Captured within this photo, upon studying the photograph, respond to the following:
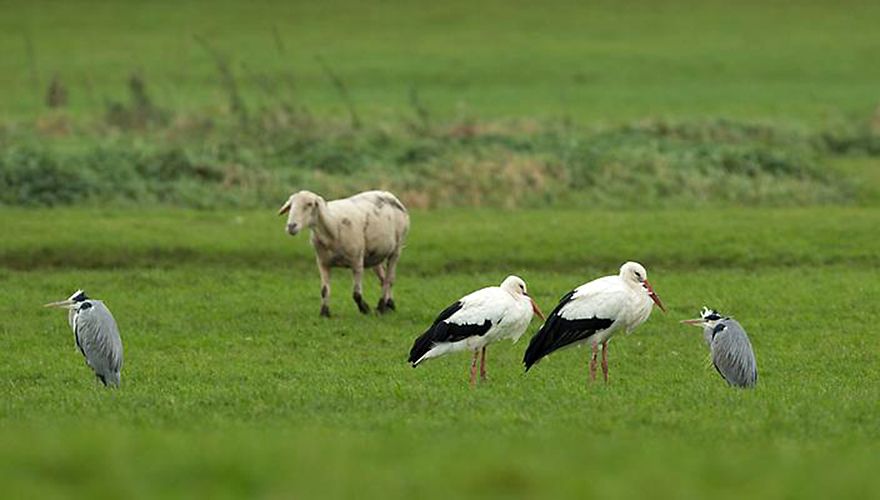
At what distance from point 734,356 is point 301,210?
879 centimetres

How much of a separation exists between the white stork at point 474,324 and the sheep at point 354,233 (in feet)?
20.0

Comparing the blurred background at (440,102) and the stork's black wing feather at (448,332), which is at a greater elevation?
the stork's black wing feather at (448,332)

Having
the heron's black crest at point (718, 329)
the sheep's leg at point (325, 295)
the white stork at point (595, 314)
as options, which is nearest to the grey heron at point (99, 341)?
the white stork at point (595, 314)

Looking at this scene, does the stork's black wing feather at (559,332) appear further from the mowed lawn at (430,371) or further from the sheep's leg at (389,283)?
the sheep's leg at (389,283)

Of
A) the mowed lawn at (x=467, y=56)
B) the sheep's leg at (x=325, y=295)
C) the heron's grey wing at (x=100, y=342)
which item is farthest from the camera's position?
the mowed lawn at (x=467, y=56)

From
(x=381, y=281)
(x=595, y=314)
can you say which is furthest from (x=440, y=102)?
(x=595, y=314)

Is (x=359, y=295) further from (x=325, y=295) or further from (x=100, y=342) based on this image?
(x=100, y=342)

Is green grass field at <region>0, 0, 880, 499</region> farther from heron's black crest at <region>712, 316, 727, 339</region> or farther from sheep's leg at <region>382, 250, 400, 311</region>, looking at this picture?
heron's black crest at <region>712, 316, 727, 339</region>

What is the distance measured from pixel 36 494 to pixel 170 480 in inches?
31.3

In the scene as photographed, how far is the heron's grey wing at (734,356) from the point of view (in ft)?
52.0

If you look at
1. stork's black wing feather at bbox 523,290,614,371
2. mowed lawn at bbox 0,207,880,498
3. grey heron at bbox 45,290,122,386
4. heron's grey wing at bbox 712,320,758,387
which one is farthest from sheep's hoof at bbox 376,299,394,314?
heron's grey wing at bbox 712,320,758,387

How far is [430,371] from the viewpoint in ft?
59.7

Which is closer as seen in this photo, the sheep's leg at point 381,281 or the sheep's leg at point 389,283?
the sheep's leg at point 381,281

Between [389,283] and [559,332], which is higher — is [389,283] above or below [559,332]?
below
